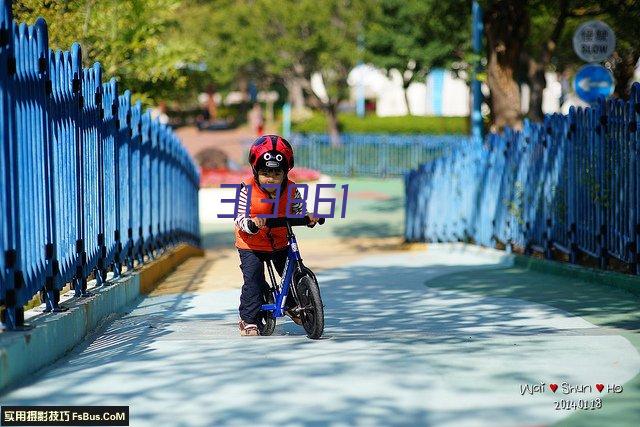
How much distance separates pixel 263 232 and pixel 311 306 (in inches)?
30.2

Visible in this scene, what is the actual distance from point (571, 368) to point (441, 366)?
0.75 metres

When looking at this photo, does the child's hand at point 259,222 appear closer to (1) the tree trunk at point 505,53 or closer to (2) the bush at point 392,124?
(1) the tree trunk at point 505,53

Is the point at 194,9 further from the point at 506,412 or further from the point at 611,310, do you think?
the point at 506,412

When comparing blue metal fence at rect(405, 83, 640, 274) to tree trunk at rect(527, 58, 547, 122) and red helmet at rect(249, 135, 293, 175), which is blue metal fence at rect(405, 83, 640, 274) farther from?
red helmet at rect(249, 135, 293, 175)

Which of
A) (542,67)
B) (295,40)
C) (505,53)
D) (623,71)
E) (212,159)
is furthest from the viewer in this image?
(295,40)

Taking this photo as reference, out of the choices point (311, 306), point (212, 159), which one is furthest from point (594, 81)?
point (212, 159)

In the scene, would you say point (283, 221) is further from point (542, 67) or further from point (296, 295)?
point (542, 67)

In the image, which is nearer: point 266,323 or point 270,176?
point 270,176

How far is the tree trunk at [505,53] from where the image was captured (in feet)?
67.7

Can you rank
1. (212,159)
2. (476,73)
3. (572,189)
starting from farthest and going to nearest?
(212,159), (476,73), (572,189)

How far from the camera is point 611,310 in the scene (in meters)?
10.4

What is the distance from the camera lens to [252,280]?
9250 millimetres

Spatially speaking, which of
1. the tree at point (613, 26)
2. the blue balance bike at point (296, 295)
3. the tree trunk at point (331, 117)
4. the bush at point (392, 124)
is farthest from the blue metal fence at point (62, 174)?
the bush at point (392, 124)

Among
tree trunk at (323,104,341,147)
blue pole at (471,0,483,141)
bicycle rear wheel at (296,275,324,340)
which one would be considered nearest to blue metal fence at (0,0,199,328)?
bicycle rear wheel at (296,275,324,340)
